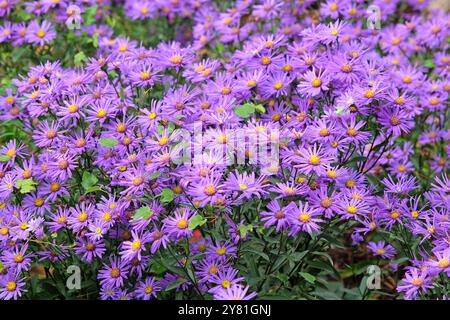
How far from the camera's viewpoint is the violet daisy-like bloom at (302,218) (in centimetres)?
223

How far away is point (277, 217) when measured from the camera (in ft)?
7.39

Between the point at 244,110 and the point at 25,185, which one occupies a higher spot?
the point at 244,110

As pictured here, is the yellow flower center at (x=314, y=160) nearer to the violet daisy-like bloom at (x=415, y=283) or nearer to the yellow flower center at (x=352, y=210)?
the yellow flower center at (x=352, y=210)

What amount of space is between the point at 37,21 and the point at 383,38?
196cm

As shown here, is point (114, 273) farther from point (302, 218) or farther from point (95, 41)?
point (95, 41)

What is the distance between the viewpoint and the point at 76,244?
2443 millimetres

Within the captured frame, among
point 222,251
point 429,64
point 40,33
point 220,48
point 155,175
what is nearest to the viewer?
point 155,175

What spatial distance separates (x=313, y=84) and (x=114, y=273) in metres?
1.10

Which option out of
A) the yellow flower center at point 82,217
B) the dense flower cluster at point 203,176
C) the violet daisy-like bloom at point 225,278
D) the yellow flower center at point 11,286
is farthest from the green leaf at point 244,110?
the yellow flower center at point 11,286

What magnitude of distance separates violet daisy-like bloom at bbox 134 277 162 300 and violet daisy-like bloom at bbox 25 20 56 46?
4.89 feet

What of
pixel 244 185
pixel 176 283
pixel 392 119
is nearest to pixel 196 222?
pixel 244 185

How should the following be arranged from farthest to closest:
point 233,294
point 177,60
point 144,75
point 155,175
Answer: point 177,60
point 144,75
point 155,175
point 233,294
